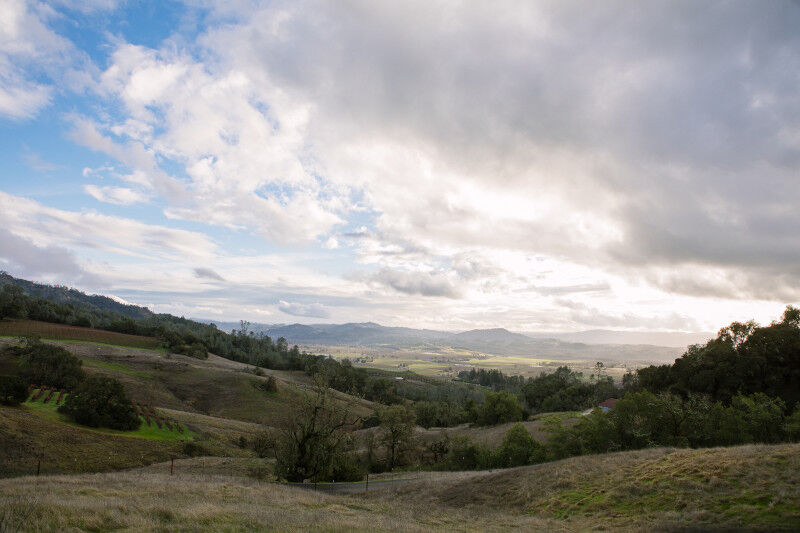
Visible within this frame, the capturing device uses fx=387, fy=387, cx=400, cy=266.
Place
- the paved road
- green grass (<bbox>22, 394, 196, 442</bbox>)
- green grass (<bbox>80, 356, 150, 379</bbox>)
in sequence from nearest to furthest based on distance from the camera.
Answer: the paved road → green grass (<bbox>22, 394, 196, 442</bbox>) → green grass (<bbox>80, 356, 150, 379</bbox>)

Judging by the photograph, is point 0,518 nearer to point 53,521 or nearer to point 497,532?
point 53,521

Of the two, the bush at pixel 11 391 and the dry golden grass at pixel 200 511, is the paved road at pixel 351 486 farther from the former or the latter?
the bush at pixel 11 391

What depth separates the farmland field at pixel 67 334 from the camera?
96250 millimetres

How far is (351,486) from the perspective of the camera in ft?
116

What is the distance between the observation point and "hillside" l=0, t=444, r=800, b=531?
13.3 metres

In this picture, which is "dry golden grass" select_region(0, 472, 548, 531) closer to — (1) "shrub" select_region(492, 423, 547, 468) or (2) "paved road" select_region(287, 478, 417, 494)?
(2) "paved road" select_region(287, 478, 417, 494)

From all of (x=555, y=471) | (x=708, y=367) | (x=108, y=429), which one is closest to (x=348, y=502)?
(x=555, y=471)

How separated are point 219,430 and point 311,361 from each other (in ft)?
337

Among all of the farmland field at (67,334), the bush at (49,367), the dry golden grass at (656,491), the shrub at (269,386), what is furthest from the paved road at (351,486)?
the farmland field at (67,334)

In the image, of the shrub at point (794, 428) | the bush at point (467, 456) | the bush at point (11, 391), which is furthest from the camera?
the bush at point (467, 456)

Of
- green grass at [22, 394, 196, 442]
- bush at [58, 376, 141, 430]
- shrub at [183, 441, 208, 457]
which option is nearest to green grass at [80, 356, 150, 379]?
green grass at [22, 394, 196, 442]

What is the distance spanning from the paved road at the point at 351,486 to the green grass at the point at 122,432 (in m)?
27.1

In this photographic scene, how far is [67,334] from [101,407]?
7529 centimetres

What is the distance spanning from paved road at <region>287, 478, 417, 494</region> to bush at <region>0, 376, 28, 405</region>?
3920cm
